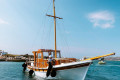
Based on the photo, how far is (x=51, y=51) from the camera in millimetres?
17828

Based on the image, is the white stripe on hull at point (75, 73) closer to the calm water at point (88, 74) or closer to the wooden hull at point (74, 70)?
the wooden hull at point (74, 70)

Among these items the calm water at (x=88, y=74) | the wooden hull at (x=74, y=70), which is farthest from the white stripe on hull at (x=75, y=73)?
the calm water at (x=88, y=74)

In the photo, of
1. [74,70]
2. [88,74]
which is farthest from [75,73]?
[88,74]

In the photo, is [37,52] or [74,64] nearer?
[74,64]

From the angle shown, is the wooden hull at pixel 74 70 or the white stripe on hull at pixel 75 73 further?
the white stripe on hull at pixel 75 73

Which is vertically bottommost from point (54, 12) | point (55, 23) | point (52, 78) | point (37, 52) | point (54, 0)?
point (52, 78)

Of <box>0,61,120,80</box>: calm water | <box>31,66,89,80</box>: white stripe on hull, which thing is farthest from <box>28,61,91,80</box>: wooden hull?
<box>0,61,120,80</box>: calm water

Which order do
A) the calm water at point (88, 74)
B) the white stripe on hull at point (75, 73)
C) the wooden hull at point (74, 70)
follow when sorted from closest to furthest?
1. the wooden hull at point (74, 70)
2. the white stripe on hull at point (75, 73)
3. the calm water at point (88, 74)

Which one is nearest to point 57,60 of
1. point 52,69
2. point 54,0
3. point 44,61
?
point 52,69

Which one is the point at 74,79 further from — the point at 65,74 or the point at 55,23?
the point at 55,23

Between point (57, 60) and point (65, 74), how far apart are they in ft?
7.29

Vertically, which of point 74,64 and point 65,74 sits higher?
point 74,64

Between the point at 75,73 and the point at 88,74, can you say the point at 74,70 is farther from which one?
the point at 88,74

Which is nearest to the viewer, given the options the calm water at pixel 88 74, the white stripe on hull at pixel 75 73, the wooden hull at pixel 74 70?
the wooden hull at pixel 74 70
